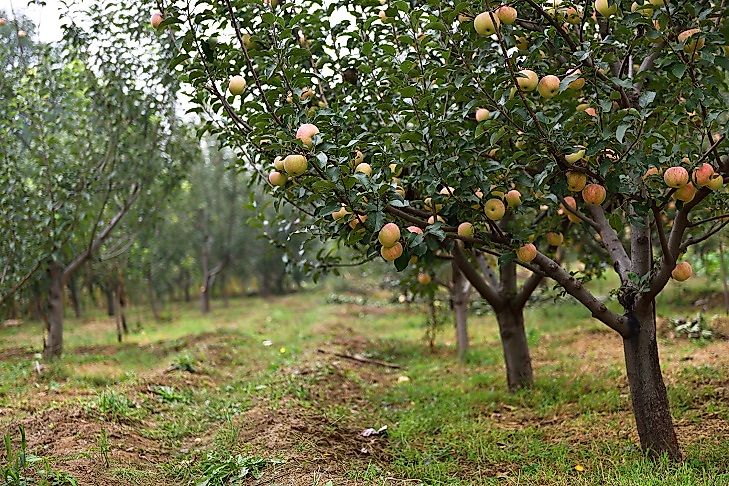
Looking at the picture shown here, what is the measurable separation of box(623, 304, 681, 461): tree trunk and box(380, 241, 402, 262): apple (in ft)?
5.66

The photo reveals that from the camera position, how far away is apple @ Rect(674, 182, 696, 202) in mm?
3211

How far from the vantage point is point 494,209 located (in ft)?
11.4

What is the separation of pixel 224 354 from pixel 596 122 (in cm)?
724

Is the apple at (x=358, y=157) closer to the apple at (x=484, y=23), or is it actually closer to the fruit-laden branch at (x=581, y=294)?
the apple at (x=484, y=23)

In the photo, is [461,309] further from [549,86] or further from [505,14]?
[505,14]

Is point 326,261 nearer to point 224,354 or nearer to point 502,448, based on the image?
point 502,448

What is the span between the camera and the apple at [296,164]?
117 inches

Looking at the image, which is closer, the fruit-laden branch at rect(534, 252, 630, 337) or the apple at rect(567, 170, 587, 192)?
the apple at rect(567, 170, 587, 192)

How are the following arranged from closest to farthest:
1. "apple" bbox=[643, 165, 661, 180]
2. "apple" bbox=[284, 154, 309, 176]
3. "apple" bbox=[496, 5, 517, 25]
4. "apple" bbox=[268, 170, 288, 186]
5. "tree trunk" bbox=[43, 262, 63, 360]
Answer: "apple" bbox=[284, 154, 309, 176]
"apple" bbox=[496, 5, 517, 25]
"apple" bbox=[268, 170, 288, 186]
"apple" bbox=[643, 165, 661, 180]
"tree trunk" bbox=[43, 262, 63, 360]

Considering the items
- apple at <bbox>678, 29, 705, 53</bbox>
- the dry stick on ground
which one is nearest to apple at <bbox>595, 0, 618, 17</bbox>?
apple at <bbox>678, 29, 705, 53</bbox>

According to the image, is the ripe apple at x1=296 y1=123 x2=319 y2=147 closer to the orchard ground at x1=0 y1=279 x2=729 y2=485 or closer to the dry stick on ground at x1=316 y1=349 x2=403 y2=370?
the orchard ground at x1=0 y1=279 x2=729 y2=485

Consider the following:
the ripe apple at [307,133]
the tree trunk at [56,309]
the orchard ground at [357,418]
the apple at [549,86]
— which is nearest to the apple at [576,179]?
the apple at [549,86]

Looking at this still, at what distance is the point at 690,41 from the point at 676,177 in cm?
72

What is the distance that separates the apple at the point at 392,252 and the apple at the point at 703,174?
155 cm
